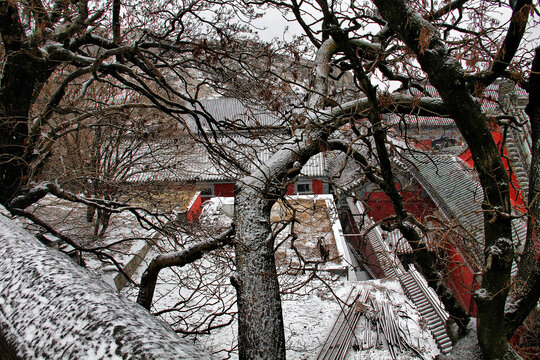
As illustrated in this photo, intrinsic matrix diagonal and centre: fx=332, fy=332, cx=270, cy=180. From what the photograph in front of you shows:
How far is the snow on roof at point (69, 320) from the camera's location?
0.73m

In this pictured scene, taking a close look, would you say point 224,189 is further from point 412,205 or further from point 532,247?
point 532,247

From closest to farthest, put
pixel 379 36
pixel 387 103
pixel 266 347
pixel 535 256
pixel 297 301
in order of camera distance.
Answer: pixel 266 347 → pixel 535 256 → pixel 387 103 → pixel 379 36 → pixel 297 301

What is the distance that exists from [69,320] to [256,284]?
1885 mm

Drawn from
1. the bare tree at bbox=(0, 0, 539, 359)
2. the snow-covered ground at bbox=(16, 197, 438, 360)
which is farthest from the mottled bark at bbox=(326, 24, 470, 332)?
the snow-covered ground at bbox=(16, 197, 438, 360)

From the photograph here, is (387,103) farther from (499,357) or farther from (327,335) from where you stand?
(327,335)

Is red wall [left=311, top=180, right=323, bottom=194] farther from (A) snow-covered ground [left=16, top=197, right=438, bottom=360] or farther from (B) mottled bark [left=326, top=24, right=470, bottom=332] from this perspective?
(B) mottled bark [left=326, top=24, right=470, bottom=332]

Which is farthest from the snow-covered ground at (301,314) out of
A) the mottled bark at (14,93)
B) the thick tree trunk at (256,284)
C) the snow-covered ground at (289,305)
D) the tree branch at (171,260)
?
the mottled bark at (14,93)

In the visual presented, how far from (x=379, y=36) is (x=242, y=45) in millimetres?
2719

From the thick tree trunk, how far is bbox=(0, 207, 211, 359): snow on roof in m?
1.59

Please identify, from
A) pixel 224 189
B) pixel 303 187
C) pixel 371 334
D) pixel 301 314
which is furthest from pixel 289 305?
pixel 224 189

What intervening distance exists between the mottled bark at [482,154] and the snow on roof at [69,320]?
91.2 inches

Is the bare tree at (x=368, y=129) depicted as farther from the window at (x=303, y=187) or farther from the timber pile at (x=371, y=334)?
the window at (x=303, y=187)

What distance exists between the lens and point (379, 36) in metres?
4.24

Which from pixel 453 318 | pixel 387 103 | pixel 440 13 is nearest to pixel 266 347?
pixel 453 318
